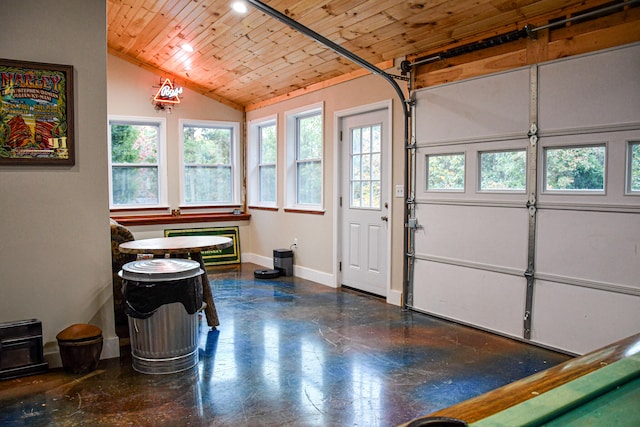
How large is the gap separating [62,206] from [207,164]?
4.29 m

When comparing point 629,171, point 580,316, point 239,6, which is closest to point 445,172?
point 629,171

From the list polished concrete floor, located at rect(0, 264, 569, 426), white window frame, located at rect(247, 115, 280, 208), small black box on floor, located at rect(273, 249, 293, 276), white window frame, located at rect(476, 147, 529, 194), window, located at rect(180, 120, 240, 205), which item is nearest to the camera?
polished concrete floor, located at rect(0, 264, 569, 426)

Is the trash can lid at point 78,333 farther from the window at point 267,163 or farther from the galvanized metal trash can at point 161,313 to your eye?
the window at point 267,163

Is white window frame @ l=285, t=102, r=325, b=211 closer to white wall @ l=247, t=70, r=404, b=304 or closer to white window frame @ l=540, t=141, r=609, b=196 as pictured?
white wall @ l=247, t=70, r=404, b=304

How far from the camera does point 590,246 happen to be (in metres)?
3.40

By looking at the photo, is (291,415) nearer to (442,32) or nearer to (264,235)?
(442,32)

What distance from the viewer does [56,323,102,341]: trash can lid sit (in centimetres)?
320

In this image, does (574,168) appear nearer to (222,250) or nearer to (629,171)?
(629,171)

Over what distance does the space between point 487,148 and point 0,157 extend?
3.68 m

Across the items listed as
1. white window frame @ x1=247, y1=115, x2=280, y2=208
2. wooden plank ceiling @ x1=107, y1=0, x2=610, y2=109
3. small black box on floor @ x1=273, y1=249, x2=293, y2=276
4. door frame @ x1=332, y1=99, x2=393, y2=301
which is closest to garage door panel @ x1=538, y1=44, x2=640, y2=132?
wooden plank ceiling @ x1=107, y1=0, x2=610, y2=109

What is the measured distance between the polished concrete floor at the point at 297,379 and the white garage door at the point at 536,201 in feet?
1.11

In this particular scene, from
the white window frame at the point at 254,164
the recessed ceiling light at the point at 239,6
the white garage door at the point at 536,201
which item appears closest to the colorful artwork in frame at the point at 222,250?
the white window frame at the point at 254,164

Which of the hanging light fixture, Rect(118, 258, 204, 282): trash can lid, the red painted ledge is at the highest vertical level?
the hanging light fixture

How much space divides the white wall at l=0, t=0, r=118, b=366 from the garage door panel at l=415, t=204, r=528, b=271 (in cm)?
A: 287
